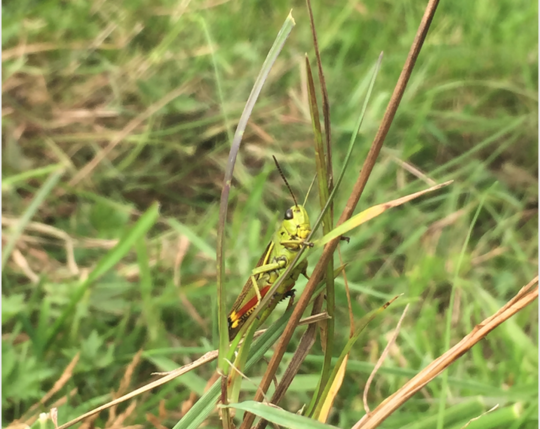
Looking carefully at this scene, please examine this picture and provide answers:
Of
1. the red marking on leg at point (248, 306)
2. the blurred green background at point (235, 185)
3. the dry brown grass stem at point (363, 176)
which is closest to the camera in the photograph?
the dry brown grass stem at point (363, 176)

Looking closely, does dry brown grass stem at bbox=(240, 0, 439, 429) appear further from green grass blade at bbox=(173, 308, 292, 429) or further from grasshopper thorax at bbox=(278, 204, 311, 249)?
grasshopper thorax at bbox=(278, 204, 311, 249)

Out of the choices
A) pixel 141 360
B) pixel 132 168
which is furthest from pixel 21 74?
pixel 141 360

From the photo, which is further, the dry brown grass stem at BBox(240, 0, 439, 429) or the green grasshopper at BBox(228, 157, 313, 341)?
the green grasshopper at BBox(228, 157, 313, 341)

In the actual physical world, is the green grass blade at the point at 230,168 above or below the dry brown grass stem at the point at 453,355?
above

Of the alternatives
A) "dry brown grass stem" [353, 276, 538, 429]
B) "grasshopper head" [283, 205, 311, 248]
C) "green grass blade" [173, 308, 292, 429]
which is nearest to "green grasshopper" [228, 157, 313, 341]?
"grasshopper head" [283, 205, 311, 248]

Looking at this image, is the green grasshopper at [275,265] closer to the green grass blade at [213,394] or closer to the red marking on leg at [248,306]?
the red marking on leg at [248,306]

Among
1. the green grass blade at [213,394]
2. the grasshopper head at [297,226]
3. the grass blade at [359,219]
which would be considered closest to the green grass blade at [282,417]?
the green grass blade at [213,394]

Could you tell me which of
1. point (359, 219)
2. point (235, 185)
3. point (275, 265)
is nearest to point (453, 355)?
point (359, 219)

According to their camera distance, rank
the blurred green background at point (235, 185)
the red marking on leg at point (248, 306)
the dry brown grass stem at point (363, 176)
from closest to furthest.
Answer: the dry brown grass stem at point (363, 176), the red marking on leg at point (248, 306), the blurred green background at point (235, 185)
